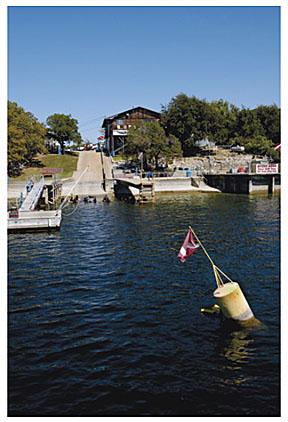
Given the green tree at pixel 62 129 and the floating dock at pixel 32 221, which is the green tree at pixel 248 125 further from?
the floating dock at pixel 32 221

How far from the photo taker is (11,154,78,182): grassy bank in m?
88.7

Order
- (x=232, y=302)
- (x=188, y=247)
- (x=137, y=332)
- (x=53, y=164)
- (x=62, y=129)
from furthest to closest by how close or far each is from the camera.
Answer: (x=62, y=129)
(x=53, y=164)
(x=188, y=247)
(x=137, y=332)
(x=232, y=302)

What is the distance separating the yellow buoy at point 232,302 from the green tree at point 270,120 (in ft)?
387

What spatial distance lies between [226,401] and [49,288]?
13.7 metres

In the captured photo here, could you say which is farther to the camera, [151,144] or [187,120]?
[187,120]

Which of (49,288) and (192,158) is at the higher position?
(192,158)

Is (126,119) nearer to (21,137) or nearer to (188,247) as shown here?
(21,137)

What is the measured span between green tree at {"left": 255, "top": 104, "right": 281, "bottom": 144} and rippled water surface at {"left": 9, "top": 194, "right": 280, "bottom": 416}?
99.1 meters

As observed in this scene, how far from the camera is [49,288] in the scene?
2345 cm

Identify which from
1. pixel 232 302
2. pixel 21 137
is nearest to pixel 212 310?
pixel 232 302

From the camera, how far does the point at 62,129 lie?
122 meters

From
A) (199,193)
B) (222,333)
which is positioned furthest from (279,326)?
(199,193)

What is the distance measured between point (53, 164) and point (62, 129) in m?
25.7
